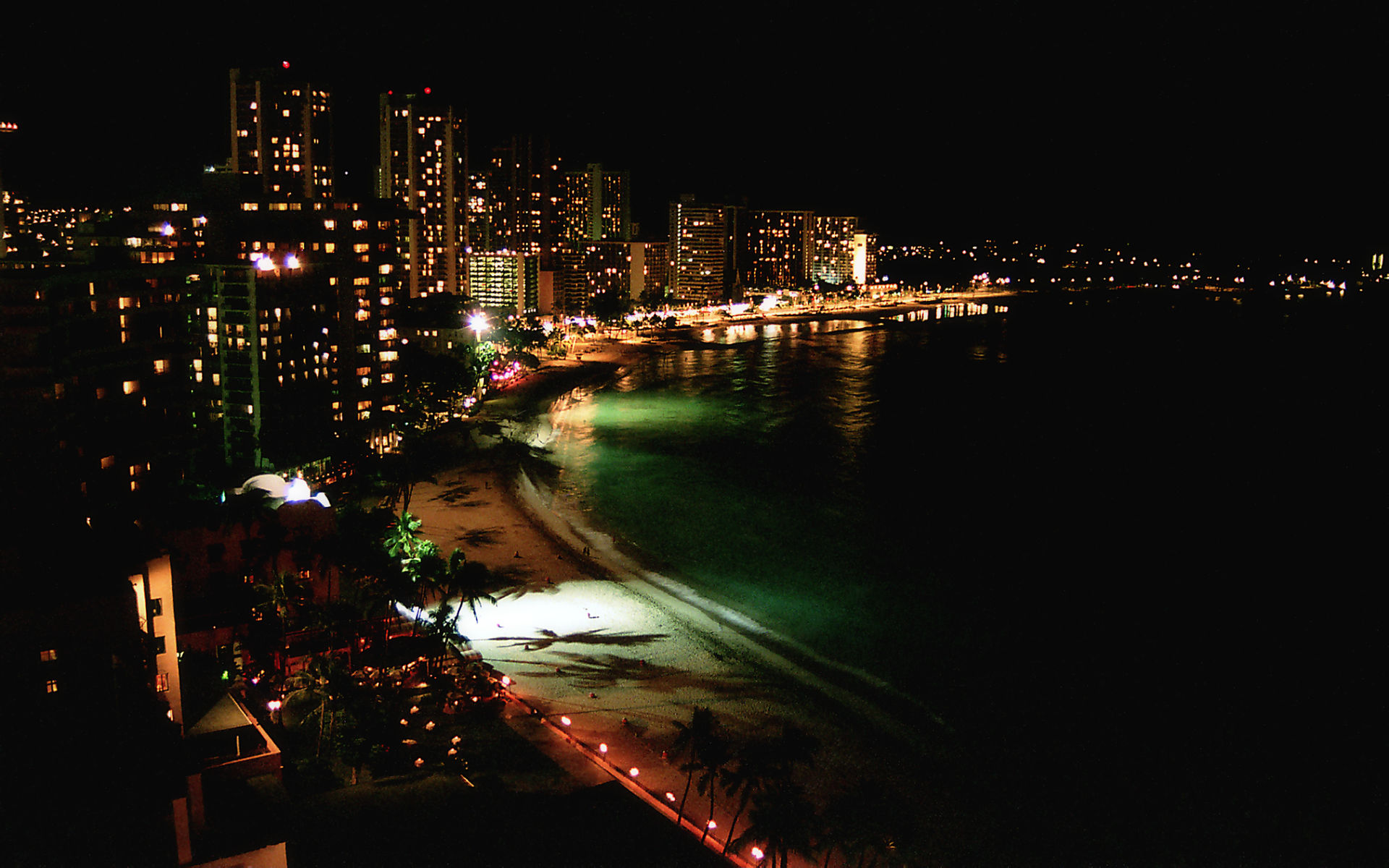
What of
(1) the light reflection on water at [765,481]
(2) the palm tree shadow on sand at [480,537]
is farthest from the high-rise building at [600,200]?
(2) the palm tree shadow on sand at [480,537]

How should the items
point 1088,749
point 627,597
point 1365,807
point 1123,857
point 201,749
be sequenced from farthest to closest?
point 627,597 < point 1088,749 < point 1365,807 < point 1123,857 < point 201,749

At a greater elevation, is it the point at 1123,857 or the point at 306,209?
the point at 306,209

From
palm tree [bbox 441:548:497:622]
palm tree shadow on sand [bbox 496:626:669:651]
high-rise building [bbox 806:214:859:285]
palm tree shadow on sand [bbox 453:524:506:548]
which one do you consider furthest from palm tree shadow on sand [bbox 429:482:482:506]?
high-rise building [bbox 806:214:859:285]

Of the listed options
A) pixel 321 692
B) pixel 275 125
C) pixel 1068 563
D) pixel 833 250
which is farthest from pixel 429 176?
pixel 833 250

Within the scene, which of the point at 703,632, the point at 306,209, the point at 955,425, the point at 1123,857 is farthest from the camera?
the point at 955,425

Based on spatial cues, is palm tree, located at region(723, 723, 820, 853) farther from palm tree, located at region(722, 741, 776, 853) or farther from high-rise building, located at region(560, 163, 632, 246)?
high-rise building, located at region(560, 163, 632, 246)

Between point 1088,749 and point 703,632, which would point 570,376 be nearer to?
point 703,632

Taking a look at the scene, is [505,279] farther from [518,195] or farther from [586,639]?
[586,639]

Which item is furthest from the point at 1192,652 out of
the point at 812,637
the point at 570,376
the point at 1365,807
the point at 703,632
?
the point at 570,376
